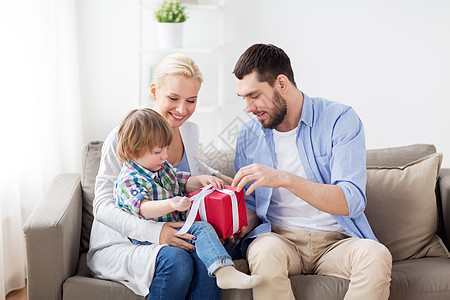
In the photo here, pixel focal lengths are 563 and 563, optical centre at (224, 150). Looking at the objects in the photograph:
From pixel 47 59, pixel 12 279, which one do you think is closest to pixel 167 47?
pixel 47 59

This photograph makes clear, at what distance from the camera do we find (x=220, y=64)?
343 centimetres

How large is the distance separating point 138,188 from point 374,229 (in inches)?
40.5

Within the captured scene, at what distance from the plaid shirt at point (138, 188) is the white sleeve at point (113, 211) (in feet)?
0.11

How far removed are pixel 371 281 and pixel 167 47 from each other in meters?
1.94

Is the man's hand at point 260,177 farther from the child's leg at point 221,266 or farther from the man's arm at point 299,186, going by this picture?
the child's leg at point 221,266

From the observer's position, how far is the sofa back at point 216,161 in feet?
8.02

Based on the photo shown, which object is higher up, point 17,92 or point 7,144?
point 17,92

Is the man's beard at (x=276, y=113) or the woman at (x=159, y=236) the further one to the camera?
the man's beard at (x=276, y=113)

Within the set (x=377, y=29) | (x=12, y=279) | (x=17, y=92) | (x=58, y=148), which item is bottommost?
(x=12, y=279)

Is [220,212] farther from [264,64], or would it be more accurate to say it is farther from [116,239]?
[264,64]

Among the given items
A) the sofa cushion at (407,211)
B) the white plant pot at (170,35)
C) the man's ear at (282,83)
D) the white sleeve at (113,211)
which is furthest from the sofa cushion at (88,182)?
the sofa cushion at (407,211)

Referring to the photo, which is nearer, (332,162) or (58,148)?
(332,162)

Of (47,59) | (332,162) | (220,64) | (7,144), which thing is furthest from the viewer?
(220,64)

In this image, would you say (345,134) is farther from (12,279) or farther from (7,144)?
(12,279)
